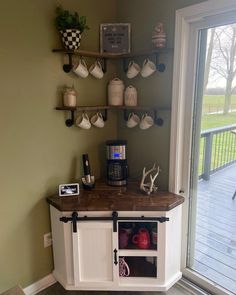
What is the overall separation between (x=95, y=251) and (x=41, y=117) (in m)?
1.03

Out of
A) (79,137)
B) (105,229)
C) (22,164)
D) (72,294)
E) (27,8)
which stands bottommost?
(72,294)

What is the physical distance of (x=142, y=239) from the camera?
1879mm

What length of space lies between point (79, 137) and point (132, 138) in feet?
1.55

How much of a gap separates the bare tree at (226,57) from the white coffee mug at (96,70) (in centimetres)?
85

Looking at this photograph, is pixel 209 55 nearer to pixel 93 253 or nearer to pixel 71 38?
pixel 71 38

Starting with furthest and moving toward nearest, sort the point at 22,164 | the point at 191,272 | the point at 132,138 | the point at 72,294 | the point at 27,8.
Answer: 1. the point at 132,138
2. the point at 191,272
3. the point at 72,294
4. the point at 22,164
5. the point at 27,8

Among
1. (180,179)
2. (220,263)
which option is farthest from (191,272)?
(180,179)

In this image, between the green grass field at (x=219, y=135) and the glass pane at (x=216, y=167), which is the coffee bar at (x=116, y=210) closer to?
the glass pane at (x=216, y=167)

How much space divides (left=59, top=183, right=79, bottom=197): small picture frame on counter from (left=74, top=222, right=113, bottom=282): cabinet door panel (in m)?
0.28

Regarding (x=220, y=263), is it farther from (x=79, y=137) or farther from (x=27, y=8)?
(x=27, y=8)

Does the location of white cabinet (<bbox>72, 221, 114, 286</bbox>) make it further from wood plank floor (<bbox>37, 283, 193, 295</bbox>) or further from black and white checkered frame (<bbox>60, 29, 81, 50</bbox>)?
black and white checkered frame (<bbox>60, 29, 81, 50</bbox>)

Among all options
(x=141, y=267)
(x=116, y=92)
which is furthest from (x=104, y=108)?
(x=141, y=267)

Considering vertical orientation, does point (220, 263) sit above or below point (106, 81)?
below

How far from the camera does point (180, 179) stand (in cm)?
201
